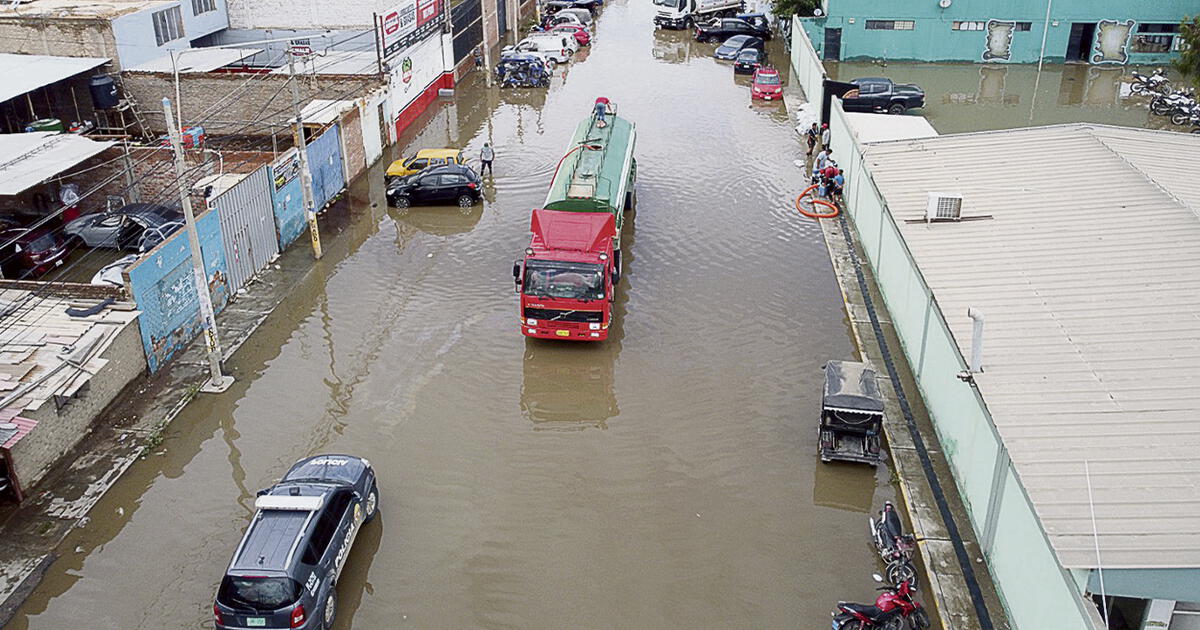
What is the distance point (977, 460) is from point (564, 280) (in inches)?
366

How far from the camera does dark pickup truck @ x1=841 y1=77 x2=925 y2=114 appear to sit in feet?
124

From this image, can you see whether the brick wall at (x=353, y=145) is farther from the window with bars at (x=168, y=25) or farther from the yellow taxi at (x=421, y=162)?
the window with bars at (x=168, y=25)

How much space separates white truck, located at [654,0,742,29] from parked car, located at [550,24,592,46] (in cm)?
663

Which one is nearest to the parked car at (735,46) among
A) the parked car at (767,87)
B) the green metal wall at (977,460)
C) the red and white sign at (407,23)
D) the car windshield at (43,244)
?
the parked car at (767,87)

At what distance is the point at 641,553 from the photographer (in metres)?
15.1

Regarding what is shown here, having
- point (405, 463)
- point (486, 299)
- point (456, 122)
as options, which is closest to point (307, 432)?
point (405, 463)

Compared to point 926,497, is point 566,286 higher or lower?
higher

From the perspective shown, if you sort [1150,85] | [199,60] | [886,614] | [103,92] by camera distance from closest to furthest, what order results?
[886,614] → [103,92] → [199,60] → [1150,85]

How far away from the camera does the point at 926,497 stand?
52.3 ft

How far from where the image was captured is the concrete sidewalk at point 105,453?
14.9m

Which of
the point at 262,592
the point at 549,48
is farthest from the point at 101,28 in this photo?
the point at 262,592

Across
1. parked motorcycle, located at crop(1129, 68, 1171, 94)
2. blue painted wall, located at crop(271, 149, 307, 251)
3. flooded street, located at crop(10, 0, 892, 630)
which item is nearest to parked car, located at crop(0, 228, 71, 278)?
blue painted wall, located at crop(271, 149, 307, 251)

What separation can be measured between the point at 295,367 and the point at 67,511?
5.58 m

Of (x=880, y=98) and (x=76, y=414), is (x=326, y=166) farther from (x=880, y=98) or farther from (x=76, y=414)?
(x=880, y=98)
